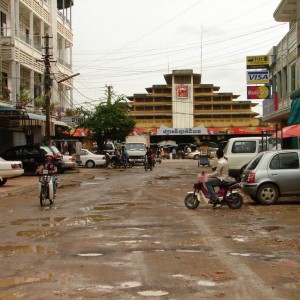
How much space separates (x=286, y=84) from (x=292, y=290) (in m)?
27.4

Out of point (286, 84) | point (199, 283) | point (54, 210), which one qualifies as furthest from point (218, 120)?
point (199, 283)

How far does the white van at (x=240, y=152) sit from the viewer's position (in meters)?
21.2

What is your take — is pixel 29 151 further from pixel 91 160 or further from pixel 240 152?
pixel 240 152

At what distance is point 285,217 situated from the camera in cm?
1209

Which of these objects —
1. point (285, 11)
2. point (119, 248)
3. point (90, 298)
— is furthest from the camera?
point (285, 11)

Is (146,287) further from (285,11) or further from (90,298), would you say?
(285,11)

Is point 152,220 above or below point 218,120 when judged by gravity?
below

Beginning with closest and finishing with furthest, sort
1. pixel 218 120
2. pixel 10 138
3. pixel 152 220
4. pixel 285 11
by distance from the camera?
pixel 152 220, pixel 285 11, pixel 10 138, pixel 218 120

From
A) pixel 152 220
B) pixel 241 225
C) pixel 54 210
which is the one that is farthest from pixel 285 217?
pixel 54 210

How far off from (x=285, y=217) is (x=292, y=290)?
639cm

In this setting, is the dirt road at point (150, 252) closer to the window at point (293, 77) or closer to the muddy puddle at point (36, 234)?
the muddy puddle at point (36, 234)

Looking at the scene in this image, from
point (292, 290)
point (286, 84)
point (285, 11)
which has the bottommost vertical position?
point (292, 290)

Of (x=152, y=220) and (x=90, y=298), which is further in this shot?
(x=152, y=220)

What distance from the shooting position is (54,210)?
1429cm
